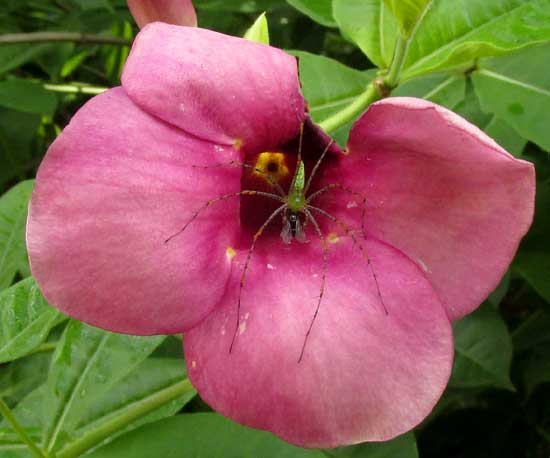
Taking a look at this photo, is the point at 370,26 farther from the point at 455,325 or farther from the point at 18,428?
the point at 18,428

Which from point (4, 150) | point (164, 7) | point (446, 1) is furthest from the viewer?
point (4, 150)

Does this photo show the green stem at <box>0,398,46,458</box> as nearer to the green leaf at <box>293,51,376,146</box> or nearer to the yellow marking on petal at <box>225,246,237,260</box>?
the yellow marking on petal at <box>225,246,237,260</box>

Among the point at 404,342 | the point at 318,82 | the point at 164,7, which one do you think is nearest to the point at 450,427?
A: the point at 318,82

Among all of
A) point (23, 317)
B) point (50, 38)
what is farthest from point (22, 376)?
point (50, 38)

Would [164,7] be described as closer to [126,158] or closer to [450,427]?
[126,158]

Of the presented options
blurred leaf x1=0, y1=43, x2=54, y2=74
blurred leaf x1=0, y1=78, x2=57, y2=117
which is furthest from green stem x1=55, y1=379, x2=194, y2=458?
blurred leaf x1=0, y1=43, x2=54, y2=74

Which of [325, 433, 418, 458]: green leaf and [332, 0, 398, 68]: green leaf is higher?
[332, 0, 398, 68]: green leaf
